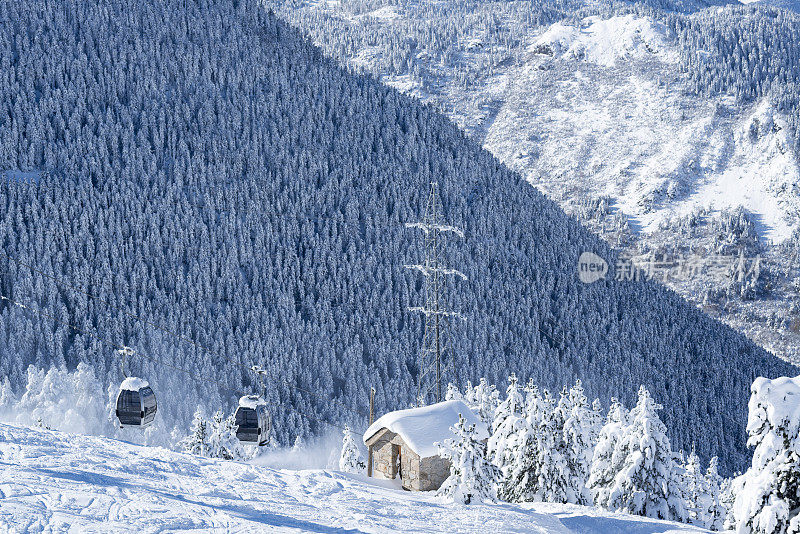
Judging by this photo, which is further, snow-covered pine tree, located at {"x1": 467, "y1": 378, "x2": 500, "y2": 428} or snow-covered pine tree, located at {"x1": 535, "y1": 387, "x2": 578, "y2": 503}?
snow-covered pine tree, located at {"x1": 467, "y1": 378, "x2": 500, "y2": 428}

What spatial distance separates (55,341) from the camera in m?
108

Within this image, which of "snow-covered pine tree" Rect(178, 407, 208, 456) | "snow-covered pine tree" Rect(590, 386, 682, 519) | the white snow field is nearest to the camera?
the white snow field

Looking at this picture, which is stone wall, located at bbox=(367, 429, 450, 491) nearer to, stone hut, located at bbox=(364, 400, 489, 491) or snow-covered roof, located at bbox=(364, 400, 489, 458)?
stone hut, located at bbox=(364, 400, 489, 491)

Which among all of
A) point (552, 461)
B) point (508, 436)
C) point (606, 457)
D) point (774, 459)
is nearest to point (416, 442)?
point (508, 436)

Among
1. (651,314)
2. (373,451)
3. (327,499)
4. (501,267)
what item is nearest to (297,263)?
(501,267)

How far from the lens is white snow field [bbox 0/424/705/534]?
20797mm

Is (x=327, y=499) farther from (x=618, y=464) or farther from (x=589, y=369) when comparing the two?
(x=589, y=369)

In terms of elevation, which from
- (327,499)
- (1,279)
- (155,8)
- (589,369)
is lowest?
(589,369)

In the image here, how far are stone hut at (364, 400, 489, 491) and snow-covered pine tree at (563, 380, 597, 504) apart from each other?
3.46 metres

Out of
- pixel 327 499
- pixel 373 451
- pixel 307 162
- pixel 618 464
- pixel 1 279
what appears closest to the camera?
pixel 327 499

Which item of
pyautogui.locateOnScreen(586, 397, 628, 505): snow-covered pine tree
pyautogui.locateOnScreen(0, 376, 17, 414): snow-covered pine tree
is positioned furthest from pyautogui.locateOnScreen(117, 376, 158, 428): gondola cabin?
pyautogui.locateOnScreen(0, 376, 17, 414): snow-covered pine tree

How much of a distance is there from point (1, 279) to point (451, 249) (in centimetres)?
6944

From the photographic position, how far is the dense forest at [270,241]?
11594 centimetres

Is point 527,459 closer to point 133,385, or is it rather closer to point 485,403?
point 485,403
